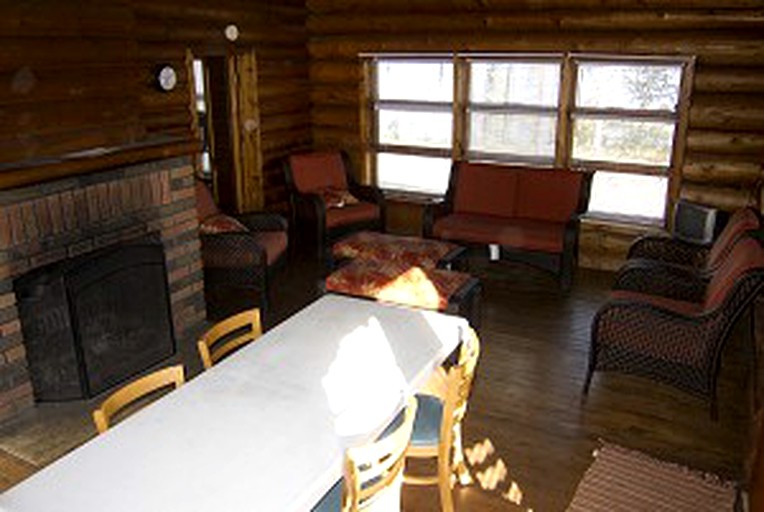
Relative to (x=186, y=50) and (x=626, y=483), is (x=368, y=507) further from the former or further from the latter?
(x=186, y=50)

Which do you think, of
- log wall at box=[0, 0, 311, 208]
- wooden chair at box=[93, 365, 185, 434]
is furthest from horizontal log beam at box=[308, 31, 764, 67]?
wooden chair at box=[93, 365, 185, 434]

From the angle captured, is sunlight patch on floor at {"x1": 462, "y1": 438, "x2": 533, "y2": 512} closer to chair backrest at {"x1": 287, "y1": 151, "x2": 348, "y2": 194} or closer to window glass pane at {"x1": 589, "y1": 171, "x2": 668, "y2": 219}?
window glass pane at {"x1": 589, "y1": 171, "x2": 668, "y2": 219}

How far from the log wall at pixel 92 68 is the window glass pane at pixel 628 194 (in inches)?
155

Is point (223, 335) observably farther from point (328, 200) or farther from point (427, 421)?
point (328, 200)

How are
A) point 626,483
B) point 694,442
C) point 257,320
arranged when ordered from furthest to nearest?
point 694,442, point 626,483, point 257,320

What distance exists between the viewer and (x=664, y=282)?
183 inches

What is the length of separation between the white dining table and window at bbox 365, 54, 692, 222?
13.2 feet

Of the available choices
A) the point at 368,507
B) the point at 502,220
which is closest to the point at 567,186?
the point at 502,220

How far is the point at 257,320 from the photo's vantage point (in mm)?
3193

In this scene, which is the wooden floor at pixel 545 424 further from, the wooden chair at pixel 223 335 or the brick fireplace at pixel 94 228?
the wooden chair at pixel 223 335

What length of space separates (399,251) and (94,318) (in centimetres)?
235

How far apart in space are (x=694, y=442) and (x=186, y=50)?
16.8 feet

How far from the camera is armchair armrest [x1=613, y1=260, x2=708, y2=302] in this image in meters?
4.56

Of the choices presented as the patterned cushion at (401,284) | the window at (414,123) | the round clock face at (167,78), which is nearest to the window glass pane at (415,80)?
the window at (414,123)
